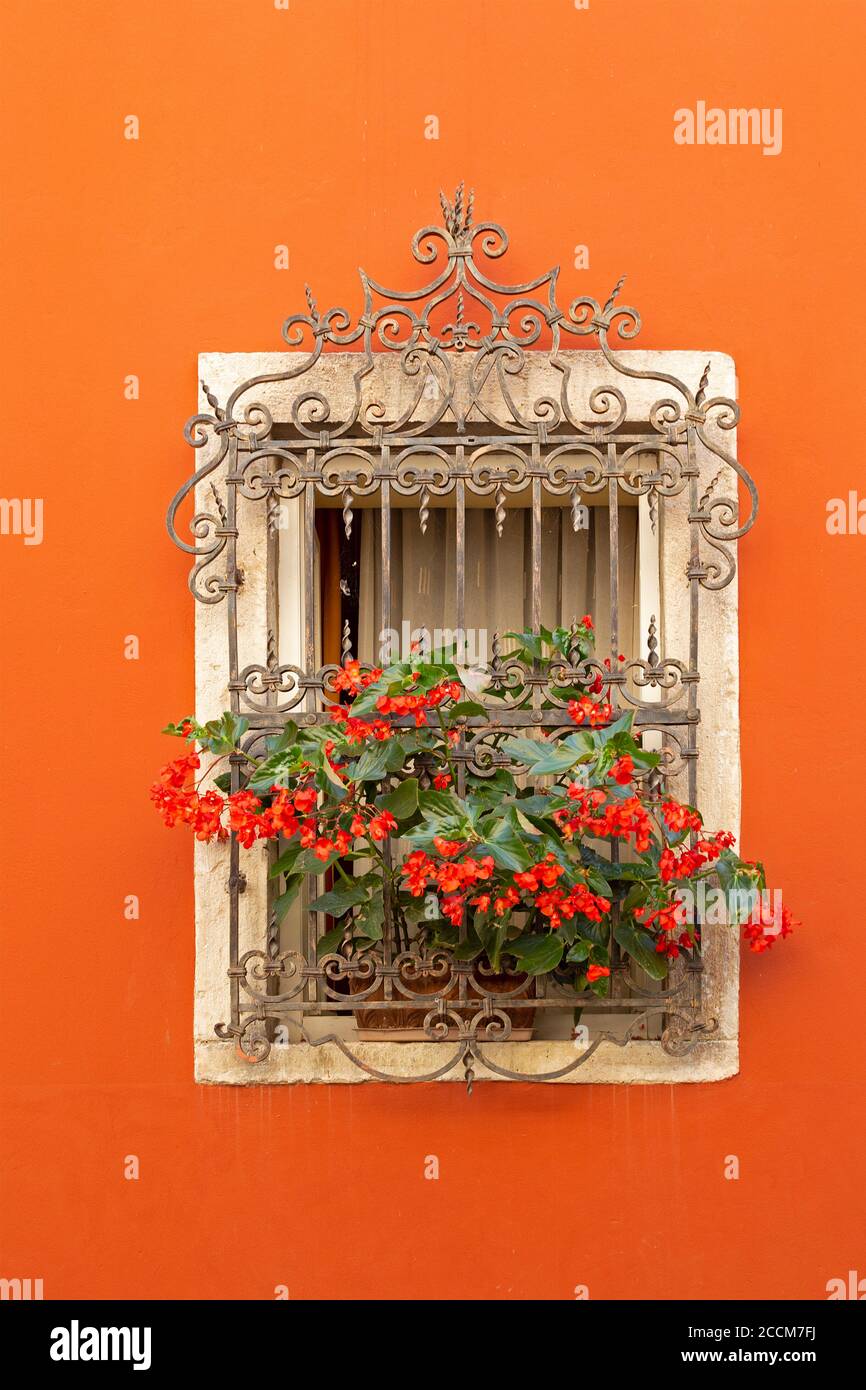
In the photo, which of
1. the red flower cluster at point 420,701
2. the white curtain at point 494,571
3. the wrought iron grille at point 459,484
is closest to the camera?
the red flower cluster at point 420,701

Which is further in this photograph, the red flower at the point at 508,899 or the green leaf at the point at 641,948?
the green leaf at the point at 641,948

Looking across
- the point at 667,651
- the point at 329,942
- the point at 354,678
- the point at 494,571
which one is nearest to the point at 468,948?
the point at 329,942

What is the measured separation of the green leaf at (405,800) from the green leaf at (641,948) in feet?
1.81

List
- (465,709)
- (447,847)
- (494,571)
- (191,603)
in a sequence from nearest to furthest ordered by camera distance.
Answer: (447,847), (465,709), (191,603), (494,571)

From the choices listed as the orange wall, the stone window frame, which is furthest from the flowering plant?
the orange wall

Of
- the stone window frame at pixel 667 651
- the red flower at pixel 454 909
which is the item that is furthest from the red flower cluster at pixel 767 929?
the red flower at pixel 454 909

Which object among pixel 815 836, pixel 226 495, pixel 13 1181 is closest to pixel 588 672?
pixel 815 836

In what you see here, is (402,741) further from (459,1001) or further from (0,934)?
(0,934)

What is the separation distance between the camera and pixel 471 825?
10.4 feet

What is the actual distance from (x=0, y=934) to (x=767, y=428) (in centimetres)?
226

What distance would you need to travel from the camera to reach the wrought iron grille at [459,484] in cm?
344

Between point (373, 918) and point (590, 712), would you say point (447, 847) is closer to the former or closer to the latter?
point (373, 918)

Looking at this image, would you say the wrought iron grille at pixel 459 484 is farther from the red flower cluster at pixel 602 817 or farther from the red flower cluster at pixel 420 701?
the red flower cluster at pixel 602 817

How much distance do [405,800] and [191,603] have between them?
77 centimetres
